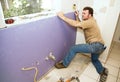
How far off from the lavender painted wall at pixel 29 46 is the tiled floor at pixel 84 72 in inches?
6.1

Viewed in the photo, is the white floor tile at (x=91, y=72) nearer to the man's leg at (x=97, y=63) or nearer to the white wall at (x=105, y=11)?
the man's leg at (x=97, y=63)

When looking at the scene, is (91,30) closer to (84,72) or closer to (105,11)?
(105,11)

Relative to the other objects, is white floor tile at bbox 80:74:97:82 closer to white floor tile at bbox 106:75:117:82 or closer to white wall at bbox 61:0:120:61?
white floor tile at bbox 106:75:117:82

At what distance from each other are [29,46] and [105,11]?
135cm

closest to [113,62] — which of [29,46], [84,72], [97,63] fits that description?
[97,63]

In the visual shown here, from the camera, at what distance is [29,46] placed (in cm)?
129

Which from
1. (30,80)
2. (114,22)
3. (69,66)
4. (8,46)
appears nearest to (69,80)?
(69,66)

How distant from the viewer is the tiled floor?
1.74m

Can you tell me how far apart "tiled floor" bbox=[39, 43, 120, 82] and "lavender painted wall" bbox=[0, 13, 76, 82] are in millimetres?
155

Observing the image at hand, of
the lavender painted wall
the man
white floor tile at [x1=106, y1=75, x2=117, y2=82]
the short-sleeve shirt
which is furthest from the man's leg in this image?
the lavender painted wall

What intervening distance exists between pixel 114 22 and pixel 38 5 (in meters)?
1.30

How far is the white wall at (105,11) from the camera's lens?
1.73m

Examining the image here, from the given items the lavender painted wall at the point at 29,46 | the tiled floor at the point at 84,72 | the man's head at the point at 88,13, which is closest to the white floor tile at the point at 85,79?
the tiled floor at the point at 84,72

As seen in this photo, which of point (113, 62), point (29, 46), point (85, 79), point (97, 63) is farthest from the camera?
point (113, 62)
